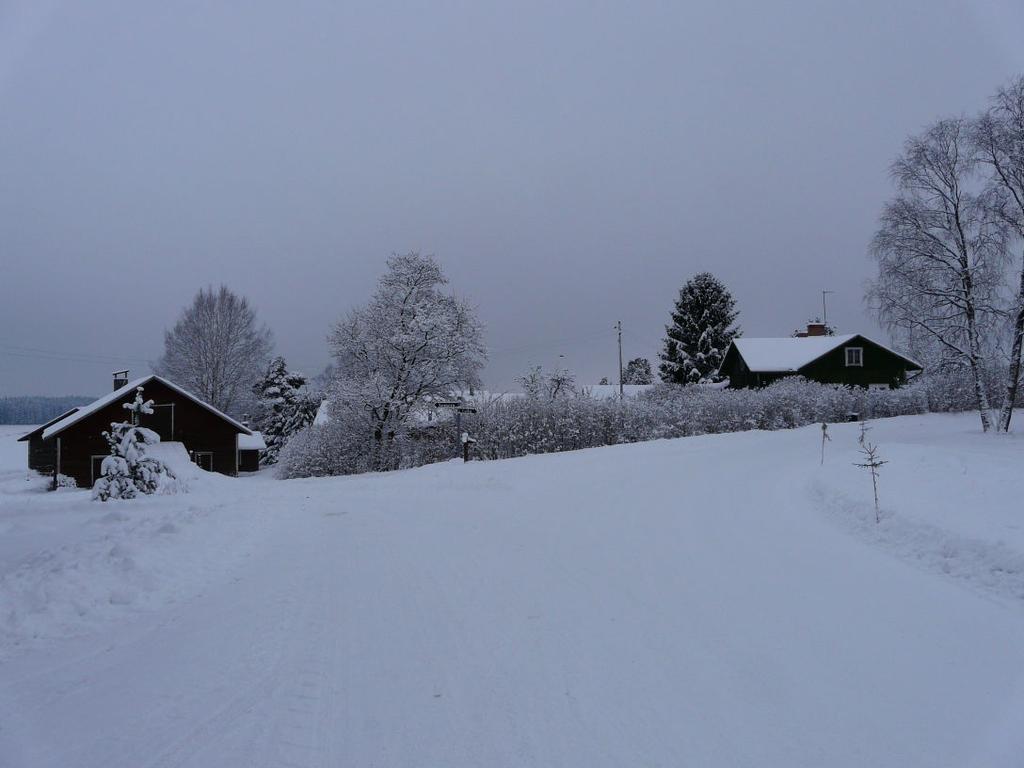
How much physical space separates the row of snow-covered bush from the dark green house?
30.4ft

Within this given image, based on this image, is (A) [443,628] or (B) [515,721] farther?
(A) [443,628]

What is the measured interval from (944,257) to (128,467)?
85.7 ft

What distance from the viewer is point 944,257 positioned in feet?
69.3

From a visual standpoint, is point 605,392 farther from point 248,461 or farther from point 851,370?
point 248,461

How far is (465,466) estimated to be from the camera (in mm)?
Result: 16781

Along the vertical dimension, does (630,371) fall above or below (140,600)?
above

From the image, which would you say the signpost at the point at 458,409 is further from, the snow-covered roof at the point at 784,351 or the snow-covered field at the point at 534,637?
the snow-covered roof at the point at 784,351

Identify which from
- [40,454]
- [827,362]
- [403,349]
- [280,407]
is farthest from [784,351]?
[40,454]

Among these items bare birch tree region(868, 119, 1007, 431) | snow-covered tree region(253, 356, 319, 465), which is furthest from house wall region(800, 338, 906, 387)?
snow-covered tree region(253, 356, 319, 465)

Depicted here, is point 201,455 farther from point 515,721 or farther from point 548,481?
point 515,721

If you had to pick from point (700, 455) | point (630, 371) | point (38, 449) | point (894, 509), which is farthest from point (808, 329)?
point (38, 449)

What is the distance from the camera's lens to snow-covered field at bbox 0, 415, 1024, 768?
3.05m

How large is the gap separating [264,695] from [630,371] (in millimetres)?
74774

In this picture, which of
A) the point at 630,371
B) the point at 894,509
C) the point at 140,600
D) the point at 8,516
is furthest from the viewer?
the point at 630,371
